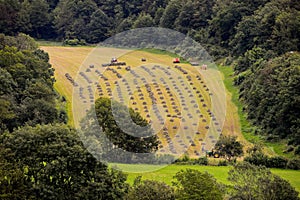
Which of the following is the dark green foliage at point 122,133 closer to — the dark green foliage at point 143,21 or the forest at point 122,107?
the forest at point 122,107

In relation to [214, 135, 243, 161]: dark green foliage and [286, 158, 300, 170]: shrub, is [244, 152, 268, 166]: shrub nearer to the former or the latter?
[214, 135, 243, 161]: dark green foliage

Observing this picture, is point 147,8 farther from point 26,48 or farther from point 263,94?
point 263,94

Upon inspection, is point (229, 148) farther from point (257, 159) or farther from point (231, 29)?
point (231, 29)

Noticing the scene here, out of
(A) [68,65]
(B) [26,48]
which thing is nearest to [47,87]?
(B) [26,48]

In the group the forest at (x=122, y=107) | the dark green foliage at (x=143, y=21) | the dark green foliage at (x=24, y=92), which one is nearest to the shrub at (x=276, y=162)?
the forest at (x=122, y=107)

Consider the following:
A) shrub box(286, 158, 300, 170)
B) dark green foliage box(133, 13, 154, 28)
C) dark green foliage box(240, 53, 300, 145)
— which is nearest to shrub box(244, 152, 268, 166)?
shrub box(286, 158, 300, 170)

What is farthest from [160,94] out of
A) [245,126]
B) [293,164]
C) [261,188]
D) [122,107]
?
[261,188]
